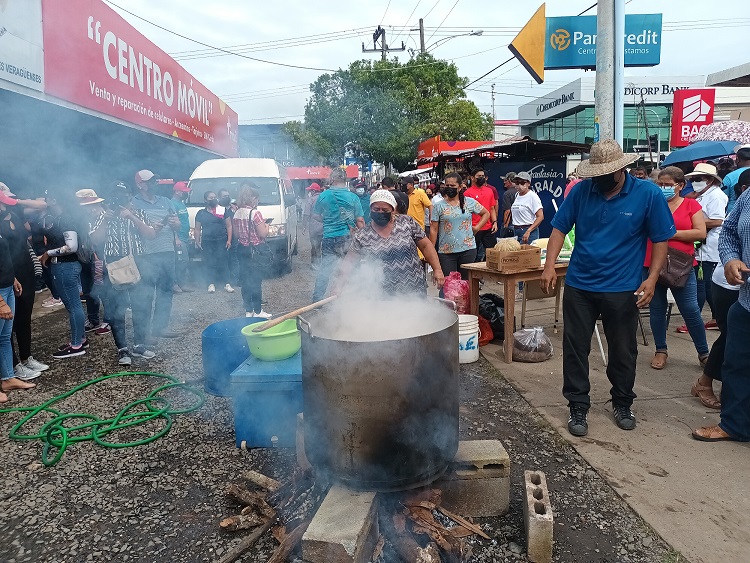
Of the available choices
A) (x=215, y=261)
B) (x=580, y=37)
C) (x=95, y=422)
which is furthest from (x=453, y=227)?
(x=215, y=261)

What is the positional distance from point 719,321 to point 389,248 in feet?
8.55

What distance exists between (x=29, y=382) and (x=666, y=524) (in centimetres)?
526

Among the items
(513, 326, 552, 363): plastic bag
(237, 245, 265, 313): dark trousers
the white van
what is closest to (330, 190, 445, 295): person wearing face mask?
(513, 326, 552, 363): plastic bag

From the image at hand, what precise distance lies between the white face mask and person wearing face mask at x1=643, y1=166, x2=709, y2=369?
610 millimetres

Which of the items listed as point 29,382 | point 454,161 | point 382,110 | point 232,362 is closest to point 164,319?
point 29,382

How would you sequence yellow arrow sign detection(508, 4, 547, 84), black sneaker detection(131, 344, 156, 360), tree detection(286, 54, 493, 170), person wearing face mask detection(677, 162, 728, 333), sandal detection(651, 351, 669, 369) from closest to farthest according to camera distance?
sandal detection(651, 351, 669, 369), person wearing face mask detection(677, 162, 728, 333), black sneaker detection(131, 344, 156, 360), yellow arrow sign detection(508, 4, 547, 84), tree detection(286, 54, 493, 170)

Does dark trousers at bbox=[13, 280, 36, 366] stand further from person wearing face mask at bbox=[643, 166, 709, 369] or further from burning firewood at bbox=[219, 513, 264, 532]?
person wearing face mask at bbox=[643, 166, 709, 369]

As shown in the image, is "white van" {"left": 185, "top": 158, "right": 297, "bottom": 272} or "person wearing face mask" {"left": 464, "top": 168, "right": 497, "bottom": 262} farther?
"white van" {"left": 185, "top": 158, "right": 297, "bottom": 272}

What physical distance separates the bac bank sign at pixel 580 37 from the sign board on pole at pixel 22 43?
7.07m

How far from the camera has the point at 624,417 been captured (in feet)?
11.6

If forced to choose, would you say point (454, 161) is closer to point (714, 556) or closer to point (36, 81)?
point (36, 81)

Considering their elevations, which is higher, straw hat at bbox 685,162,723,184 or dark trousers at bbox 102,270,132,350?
straw hat at bbox 685,162,723,184

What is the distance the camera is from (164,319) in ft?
20.2

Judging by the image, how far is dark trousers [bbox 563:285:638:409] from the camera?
11.2 ft
